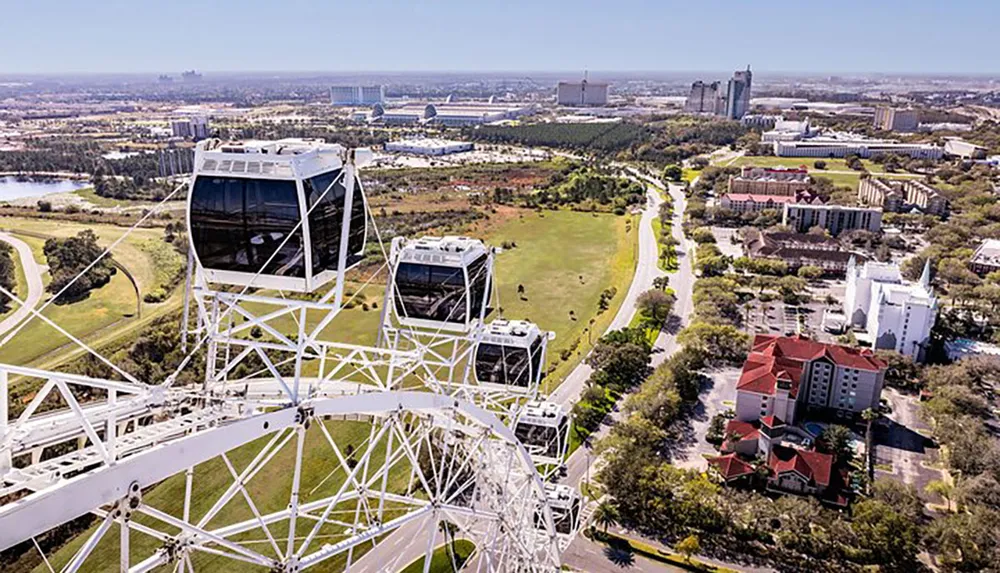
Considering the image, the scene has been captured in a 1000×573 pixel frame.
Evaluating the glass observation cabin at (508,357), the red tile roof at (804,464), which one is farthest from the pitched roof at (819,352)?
the glass observation cabin at (508,357)

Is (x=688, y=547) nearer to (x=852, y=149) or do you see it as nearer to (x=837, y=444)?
(x=837, y=444)

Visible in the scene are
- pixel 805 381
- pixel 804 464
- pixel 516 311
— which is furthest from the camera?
pixel 516 311

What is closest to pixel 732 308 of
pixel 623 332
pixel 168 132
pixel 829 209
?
pixel 623 332

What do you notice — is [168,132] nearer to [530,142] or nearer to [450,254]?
[530,142]

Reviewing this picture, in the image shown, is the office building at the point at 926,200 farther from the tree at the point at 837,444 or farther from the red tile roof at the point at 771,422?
the red tile roof at the point at 771,422

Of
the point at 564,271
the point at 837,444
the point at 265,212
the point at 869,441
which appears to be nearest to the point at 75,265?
the point at 564,271

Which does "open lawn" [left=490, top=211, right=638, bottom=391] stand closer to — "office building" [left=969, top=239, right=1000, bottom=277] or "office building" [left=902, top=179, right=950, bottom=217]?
"office building" [left=969, top=239, right=1000, bottom=277]
